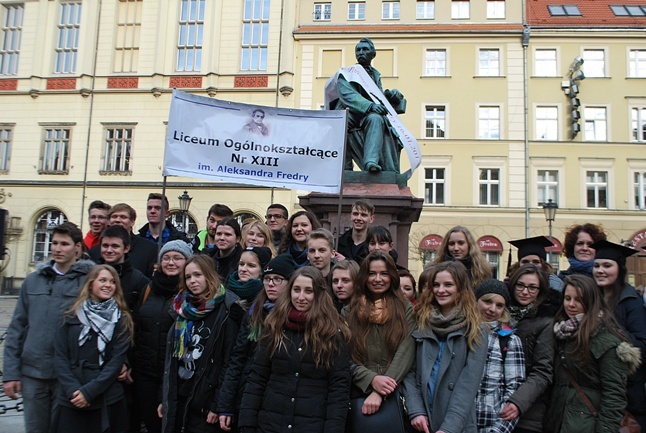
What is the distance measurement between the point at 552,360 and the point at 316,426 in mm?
1445

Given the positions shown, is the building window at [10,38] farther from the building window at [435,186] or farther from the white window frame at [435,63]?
the building window at [435,186]

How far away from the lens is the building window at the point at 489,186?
24.1 metres

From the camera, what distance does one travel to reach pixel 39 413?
340 centimetres

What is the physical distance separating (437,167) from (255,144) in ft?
67.0

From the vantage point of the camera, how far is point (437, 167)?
24.4m

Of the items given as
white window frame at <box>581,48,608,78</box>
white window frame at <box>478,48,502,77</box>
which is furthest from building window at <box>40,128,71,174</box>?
white window frame at <box>581,48,608,78</box>

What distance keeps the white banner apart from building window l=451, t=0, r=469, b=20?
22938 mm

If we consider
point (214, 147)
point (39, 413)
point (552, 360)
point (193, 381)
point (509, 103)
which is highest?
point (509, 103)

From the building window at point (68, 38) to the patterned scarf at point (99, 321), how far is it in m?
27.1

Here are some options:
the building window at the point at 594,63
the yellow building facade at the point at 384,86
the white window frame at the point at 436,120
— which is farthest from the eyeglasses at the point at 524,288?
the building window at the point at 594,63

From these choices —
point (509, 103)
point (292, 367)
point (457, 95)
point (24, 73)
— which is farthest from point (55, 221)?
point (292, 367)

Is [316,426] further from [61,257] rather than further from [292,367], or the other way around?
[61,257]

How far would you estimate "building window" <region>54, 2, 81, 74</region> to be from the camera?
88.5ft

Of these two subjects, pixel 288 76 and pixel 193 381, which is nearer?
pixel 193 381
